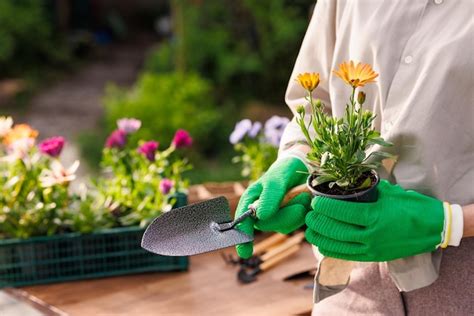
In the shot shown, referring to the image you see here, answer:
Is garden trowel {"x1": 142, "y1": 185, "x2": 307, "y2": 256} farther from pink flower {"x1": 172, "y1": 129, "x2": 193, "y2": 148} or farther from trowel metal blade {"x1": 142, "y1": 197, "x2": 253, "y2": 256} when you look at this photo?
pink flower {"x1": 172, "y1": 129, "x2": 193, "y2": 148}

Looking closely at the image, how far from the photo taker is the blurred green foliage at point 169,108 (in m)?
5.46

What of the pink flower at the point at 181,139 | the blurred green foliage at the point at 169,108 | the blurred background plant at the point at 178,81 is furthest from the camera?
the blurred background plant at the point at 178,81

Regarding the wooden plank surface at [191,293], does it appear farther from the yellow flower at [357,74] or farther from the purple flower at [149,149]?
the yellow flower at [357,74]

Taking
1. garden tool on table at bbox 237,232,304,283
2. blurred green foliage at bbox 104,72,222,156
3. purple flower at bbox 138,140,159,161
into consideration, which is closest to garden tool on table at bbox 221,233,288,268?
garden tool on table at bbox 237,232,304,283

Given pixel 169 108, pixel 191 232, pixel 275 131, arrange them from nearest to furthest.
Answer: pixel 191 232 < pixel 275 131 < pixel 169 108

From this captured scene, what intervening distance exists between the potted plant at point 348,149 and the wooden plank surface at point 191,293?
59cm

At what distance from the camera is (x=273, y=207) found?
1525mm

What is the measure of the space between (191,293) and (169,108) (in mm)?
3623

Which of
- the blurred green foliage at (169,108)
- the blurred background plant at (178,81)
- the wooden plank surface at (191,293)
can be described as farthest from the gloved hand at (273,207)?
the blurred green foliage at (169,108)

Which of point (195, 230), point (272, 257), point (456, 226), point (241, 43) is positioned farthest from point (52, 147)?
point (241, 43)

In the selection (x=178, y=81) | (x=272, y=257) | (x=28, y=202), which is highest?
(x=28, y=202)

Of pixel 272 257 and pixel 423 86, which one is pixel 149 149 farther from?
pixel 423 86

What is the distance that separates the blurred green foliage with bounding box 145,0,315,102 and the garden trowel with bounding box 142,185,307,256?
14.7 ft

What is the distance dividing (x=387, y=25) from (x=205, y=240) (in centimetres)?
51
